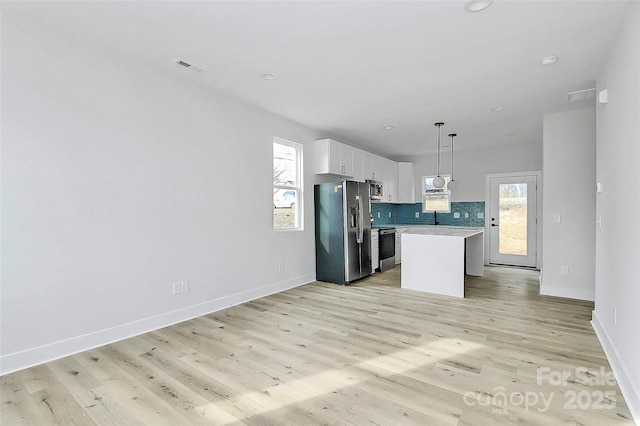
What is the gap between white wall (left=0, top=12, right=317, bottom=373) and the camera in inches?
94.1

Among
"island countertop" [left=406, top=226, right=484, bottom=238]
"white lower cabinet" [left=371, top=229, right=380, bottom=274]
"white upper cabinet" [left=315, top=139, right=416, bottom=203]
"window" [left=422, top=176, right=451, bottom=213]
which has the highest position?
"white upper cabinet" [left=315, top=139, right=416, bottom=203]

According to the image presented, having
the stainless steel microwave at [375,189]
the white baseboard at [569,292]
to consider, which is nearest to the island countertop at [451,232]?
the white baseboard at [569,292]

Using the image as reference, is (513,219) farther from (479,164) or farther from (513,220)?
(479,164)

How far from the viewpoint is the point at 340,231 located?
5.14 metres

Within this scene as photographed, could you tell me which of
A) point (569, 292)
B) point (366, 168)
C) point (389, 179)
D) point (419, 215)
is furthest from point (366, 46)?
point (419, 215)

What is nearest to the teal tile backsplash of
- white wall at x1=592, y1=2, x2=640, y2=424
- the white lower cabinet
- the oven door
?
the oven door

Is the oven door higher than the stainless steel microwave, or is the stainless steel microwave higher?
the stainless steel microwave

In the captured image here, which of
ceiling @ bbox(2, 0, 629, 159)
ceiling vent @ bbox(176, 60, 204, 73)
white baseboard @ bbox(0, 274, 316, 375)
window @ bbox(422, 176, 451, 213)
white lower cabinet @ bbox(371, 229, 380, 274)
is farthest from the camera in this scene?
window @ bbox(422, 176, 451, 213)

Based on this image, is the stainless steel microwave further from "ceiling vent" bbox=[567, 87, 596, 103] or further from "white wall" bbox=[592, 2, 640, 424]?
"white wall" bbox=[592, 2, 640, 424]

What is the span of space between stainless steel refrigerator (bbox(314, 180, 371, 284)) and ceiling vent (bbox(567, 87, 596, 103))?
2.97 m

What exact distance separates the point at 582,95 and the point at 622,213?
2.22 meters

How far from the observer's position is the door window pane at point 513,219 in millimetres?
6598

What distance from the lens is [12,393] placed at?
2076 mm

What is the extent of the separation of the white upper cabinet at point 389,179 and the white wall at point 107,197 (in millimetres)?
3636
